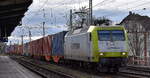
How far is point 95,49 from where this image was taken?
2331 centimetres

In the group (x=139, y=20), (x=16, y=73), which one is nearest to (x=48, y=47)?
(x=16, y=73)

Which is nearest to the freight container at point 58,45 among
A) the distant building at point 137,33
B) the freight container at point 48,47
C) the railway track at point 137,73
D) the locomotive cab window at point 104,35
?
the freight container at point 48,47

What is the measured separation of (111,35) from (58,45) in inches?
599

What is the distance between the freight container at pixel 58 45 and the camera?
3659 centimetres

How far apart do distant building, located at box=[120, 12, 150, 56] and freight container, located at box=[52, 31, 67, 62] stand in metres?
16.2

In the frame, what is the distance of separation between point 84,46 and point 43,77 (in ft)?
13.3

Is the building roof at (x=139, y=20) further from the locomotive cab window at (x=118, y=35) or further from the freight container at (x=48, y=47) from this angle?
the locomotive cab window at (x=118, y=35)

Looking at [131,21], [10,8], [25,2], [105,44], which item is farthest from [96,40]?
[131,21]

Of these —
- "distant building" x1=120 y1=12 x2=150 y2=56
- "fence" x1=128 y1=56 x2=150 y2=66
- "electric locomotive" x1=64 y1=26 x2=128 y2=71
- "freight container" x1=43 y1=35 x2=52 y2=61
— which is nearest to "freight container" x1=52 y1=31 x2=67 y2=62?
"freight container" x1=43 y1=35 x2=52 y2=61

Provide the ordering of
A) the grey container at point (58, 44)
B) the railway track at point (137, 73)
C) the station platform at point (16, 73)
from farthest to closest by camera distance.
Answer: the grey container at point (58, 44), the station platform at point (16, 73), the railway track at point (137, 73)

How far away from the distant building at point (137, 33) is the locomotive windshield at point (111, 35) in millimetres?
29512

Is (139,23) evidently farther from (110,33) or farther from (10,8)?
(110,33)

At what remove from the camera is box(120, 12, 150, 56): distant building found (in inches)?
2613

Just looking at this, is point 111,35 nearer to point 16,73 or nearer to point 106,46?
point 106,46
